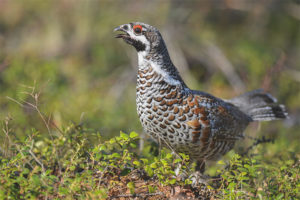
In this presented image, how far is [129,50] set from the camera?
8.65 m

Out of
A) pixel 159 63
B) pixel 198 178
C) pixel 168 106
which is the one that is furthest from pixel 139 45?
pixel 198 178

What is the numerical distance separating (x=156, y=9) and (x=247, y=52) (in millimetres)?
2406

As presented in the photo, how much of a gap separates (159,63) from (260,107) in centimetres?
203

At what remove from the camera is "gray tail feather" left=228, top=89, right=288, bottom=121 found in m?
4.95

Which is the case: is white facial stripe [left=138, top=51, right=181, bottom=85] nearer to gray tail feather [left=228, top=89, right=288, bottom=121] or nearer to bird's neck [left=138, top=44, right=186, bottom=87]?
bird's neck [left=138, top=44, right=186, bottom=87]

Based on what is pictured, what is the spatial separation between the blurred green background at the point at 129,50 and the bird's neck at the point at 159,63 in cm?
231

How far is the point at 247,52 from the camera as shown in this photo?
28.5 ft

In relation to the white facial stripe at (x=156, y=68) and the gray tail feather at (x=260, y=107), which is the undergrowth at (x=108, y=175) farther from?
the gray tail feather at (x=260, y=107)

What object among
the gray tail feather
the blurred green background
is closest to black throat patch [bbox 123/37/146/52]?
the gray tail feather

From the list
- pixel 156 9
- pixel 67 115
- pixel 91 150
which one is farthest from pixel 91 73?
pixel 91 150

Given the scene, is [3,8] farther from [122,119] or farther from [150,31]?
[150,31]

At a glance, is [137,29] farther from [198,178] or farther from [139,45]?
[198,178]

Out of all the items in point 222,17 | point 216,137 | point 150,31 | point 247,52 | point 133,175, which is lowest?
point 133,175

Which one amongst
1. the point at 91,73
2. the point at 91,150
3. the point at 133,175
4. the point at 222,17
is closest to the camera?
the point at 91,150
